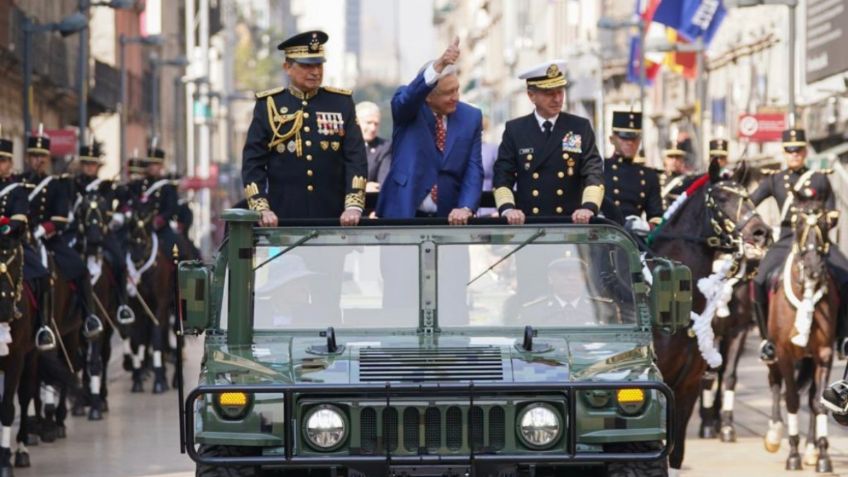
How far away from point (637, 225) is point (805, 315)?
3107 mm

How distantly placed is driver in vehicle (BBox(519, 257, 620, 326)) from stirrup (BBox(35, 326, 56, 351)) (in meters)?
8.04

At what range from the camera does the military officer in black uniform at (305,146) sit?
1327 centimetres

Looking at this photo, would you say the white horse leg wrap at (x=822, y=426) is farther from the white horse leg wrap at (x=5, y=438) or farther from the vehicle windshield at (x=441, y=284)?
the vehicle windshield at (x=441, y=284)

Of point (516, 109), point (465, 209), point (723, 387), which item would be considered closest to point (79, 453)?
point (723, 387)

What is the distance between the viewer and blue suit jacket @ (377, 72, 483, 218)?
1338 centimetres

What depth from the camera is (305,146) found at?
43.8 feet

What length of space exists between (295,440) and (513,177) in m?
3.68

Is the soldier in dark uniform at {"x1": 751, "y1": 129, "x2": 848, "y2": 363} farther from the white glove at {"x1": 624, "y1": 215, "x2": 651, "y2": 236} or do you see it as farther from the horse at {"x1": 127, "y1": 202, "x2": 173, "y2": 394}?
the horse at {"x1": 127, "y1": 202, "x2": 173, "y2": 394}

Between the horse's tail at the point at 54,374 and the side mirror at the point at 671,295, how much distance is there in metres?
8.62

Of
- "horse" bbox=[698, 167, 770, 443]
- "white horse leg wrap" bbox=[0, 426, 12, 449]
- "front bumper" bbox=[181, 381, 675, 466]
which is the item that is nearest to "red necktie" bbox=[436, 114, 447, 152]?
"front bumper" bbox=[181, 381, 675, 466]

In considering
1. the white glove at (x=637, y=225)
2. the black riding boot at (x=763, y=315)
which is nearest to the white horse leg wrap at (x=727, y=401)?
the black riding boot at (x=763, y=315)

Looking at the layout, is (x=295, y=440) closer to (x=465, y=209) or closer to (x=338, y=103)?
(x=465, y=209)

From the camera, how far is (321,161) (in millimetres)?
13328

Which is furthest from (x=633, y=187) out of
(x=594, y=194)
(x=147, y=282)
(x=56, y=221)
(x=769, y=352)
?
(x=147, y=282)
